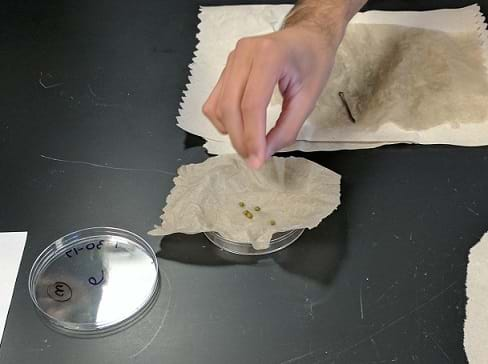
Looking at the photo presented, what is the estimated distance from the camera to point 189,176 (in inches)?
32.0

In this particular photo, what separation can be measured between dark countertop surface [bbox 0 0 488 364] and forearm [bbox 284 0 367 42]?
0.58ft

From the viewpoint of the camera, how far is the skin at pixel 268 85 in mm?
668

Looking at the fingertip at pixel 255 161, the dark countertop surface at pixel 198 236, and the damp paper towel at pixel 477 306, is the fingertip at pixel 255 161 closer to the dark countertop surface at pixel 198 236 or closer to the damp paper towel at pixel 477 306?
the dark countertop surface at pixel 198 236

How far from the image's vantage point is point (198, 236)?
30.0 inches

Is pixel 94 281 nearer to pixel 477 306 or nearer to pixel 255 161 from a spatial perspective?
pixel 255 161

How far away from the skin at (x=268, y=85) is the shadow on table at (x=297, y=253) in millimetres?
119

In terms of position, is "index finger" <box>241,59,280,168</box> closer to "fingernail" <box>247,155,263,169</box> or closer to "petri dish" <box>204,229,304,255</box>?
"fingernail" <box>247,155,263,169</box>

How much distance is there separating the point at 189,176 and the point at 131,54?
0.33 m

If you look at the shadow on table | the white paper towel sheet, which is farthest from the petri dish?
the white paper towel sheet

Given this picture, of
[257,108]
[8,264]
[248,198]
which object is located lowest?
[8,264]

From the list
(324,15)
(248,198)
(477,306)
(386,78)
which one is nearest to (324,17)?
(324,15)

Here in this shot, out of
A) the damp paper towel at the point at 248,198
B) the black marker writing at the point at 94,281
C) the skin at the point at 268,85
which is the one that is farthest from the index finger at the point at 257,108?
the black marker writing at the point at 94,281

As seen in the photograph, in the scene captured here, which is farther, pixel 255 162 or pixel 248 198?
pixel 248 198

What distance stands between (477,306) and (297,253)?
0.21 metres
